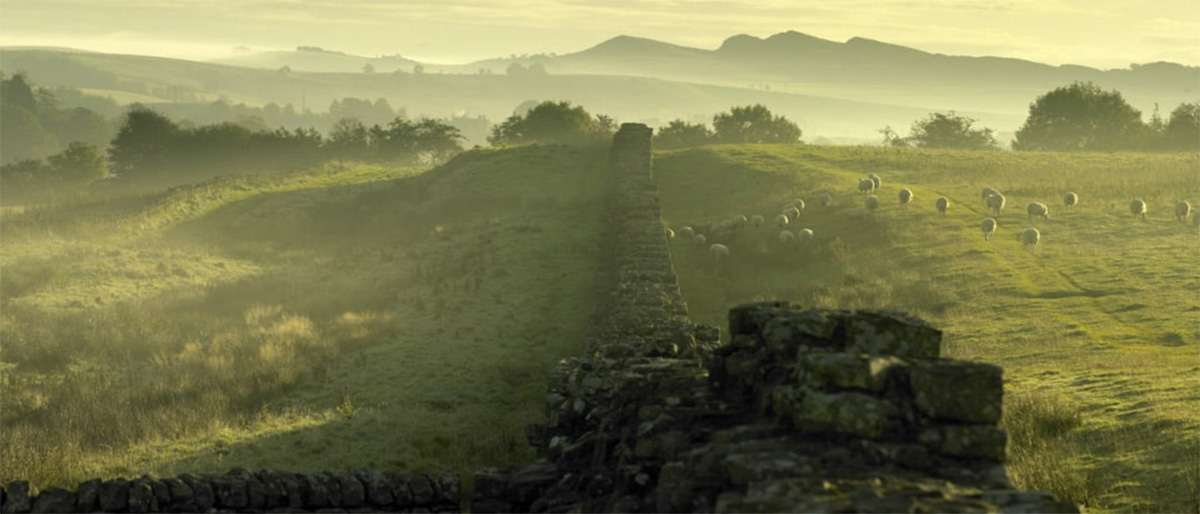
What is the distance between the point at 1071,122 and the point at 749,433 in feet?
289

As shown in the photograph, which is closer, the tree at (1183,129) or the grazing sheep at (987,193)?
the grazing sheep at (987,193)

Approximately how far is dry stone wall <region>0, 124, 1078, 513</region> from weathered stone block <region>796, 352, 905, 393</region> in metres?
0.01

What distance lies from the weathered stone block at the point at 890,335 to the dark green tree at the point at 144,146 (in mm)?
93190

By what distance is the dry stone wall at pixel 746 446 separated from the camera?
704 cm

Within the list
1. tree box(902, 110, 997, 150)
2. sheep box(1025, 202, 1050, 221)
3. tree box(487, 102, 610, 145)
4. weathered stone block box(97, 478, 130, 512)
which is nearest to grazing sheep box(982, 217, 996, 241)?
sheep box(1025, 202, 1050, 221)

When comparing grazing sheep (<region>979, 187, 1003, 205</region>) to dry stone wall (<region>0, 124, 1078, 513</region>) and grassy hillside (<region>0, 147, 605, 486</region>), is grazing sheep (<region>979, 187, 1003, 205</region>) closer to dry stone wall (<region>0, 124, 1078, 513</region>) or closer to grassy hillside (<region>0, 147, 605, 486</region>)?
grassy hillside (<region>0, 147, 605, 486</region>)

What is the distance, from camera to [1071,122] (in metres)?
86.1

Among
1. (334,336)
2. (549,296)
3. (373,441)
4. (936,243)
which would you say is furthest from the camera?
(936,243)

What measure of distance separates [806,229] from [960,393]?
27701mm

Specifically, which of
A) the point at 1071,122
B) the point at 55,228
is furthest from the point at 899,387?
the point at 1071,122

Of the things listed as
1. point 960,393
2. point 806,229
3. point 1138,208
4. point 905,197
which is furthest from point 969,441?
point 905,197

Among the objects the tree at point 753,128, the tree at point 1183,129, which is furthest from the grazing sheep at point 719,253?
the tree at point 1183,129

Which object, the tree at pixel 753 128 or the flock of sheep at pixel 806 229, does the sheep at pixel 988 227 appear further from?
the tree at pixel 753 128

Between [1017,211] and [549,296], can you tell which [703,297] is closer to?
[549,296]
